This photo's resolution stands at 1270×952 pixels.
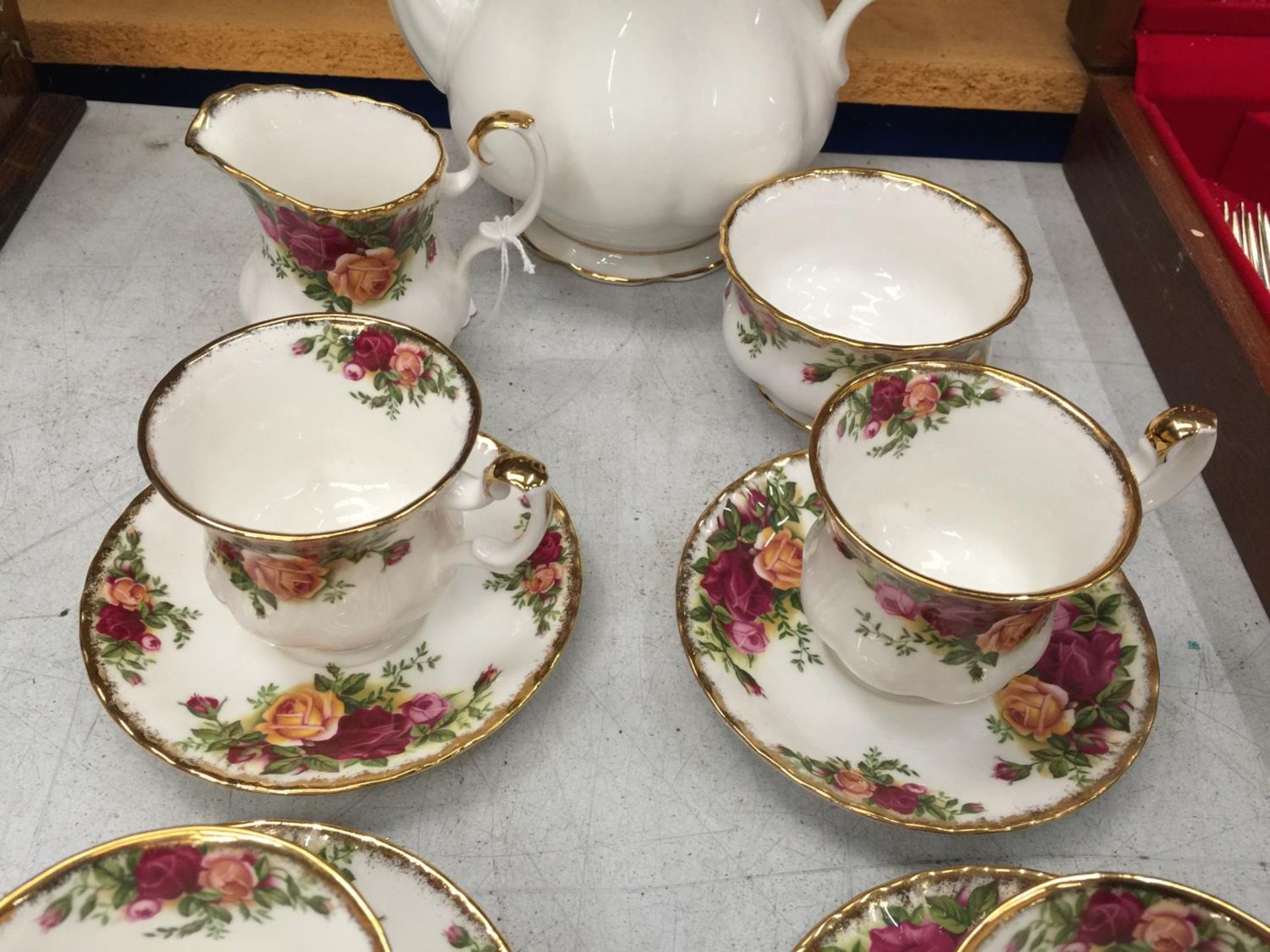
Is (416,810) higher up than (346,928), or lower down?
lower down

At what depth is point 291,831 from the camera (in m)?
0.47

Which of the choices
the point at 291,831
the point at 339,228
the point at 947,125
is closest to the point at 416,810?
the point at 291,831

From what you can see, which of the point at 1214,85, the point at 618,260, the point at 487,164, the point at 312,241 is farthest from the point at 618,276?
the point at 1214,85

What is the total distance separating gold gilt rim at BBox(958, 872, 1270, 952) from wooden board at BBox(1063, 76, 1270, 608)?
1.12 ft

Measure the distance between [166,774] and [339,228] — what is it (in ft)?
1.03

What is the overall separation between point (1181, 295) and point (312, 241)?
58 cm

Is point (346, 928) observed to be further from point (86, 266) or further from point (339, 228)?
point (86, 266)

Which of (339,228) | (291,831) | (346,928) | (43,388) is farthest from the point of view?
(43,388)

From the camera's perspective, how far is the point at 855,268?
80 centimetres

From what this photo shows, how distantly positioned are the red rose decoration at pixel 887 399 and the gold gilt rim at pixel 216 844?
351 millimetres

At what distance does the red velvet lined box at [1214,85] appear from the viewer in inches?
34.6

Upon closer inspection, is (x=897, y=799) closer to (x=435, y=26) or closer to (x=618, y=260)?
(x=618, y=260)

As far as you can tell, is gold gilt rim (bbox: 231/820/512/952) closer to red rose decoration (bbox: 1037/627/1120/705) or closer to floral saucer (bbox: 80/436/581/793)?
floral saucer (bbox: 80/436/581/793)

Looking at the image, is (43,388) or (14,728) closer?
(14,728)
